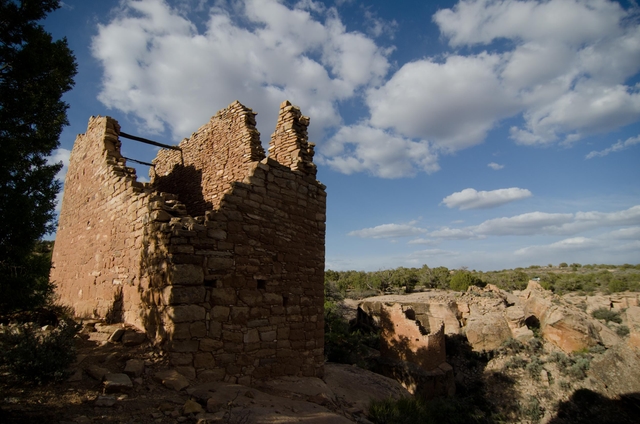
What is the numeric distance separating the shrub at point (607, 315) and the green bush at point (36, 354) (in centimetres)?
2926

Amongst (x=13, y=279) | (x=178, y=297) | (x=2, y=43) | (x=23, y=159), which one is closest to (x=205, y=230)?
(x=178, y=297)

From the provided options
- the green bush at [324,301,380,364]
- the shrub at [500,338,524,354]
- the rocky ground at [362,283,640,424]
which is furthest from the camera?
the shrub at [500,338,524,354]

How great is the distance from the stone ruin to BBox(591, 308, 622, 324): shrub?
988 inches

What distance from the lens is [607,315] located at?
23.8m

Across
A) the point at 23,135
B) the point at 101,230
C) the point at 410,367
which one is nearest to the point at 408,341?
the point at 410,367

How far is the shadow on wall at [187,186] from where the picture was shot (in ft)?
30.5

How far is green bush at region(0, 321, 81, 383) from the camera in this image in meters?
4.23

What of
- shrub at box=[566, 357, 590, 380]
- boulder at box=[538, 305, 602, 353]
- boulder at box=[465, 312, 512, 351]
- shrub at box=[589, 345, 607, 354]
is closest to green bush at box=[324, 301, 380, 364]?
boulder at box=[465, 312, 512, 351]

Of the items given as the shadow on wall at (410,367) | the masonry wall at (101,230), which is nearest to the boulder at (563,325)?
the shadow on wall at (410,367)

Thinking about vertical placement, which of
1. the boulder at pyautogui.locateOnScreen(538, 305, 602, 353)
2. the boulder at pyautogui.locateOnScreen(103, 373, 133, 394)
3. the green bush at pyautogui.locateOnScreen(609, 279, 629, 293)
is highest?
the boulder at pyautogui.locateOnScreen(103, 373, 133, 394)

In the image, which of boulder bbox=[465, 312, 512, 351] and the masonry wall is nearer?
the masonry wall

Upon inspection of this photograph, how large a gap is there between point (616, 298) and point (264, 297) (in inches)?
1375

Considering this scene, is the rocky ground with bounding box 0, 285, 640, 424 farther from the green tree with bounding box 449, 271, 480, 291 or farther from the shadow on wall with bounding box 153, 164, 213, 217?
the green tree with bounding box 449, 271, 480, 291

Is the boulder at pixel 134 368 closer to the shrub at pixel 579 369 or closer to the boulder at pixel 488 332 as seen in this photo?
the shrub at pixel 579 369
